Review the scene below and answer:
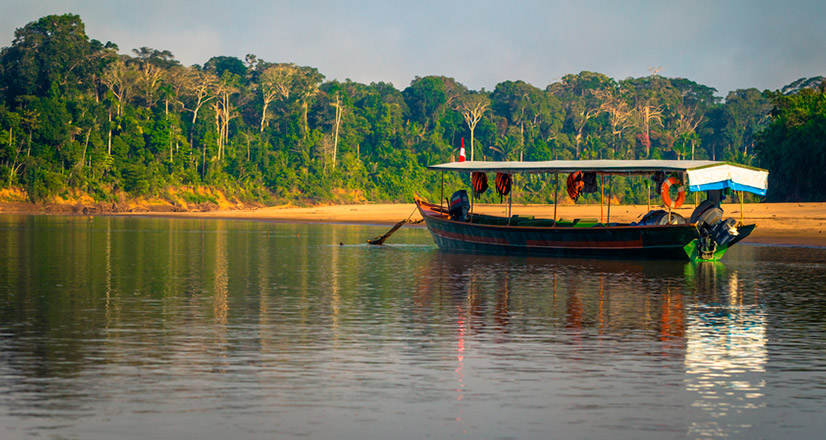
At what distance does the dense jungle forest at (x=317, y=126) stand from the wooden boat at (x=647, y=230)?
1318 inches

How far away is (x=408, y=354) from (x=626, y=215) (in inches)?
1924

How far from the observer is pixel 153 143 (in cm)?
9150

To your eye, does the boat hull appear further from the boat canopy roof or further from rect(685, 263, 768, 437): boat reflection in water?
rect(685, 263, 768, 437): boat reflection in water

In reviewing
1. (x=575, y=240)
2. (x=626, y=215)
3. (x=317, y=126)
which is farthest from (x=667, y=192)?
(x=317, y=126)

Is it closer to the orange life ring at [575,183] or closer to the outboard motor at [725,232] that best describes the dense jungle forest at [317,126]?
the orange life ring at [575,183]

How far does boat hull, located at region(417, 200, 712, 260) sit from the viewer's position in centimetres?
3366

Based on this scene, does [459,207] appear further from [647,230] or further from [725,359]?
[725,359]

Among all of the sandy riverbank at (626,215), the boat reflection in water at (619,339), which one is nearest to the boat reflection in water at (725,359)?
the boat reflection in water at (619,339)

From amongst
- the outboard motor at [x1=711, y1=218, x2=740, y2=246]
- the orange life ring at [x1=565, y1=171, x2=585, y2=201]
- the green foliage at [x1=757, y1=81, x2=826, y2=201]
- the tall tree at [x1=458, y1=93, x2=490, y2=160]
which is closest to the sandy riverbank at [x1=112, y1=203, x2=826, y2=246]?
the orange life ring at [x1=565, y1=171, x2=585, y2=201]

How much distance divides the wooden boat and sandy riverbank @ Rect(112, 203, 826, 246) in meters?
2.76

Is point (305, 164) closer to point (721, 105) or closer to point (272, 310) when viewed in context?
point (721, 105)

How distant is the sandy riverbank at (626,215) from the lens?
1913 inches

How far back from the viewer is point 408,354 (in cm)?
1378

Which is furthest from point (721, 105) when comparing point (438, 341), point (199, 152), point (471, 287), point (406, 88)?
point (438, 341)
